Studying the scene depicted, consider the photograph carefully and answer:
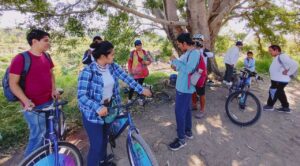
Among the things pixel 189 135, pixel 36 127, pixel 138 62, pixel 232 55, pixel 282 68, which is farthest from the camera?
pixel 232 55

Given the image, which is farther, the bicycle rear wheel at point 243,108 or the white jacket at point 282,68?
the white jacket at point 282,68

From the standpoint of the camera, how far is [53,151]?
2.91 metres

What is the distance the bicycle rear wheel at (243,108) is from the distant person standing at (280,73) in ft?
3.08

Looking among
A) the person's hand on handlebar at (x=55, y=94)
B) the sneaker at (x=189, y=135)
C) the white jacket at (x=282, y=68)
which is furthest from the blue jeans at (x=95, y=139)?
the white jacket at (x=282, y=68)

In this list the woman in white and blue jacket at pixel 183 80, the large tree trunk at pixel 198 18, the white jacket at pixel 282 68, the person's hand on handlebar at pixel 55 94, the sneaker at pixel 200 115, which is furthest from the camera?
the large tree trunk at pixel 198 18

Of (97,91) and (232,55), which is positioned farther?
(232,55)

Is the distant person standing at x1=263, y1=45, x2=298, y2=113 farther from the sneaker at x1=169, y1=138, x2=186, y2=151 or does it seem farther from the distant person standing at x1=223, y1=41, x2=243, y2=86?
the sneaker at x1=169, y1=138, x2=186, y2=151

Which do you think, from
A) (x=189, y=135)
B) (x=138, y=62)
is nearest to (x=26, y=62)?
(x=189, y=135)

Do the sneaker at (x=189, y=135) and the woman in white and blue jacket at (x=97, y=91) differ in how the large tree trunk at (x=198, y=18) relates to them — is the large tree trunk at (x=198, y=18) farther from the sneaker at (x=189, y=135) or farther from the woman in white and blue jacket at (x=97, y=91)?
the woman in white and blue jacket at (x=97, y=91)

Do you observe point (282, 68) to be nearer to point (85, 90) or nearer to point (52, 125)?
point (85, 90)

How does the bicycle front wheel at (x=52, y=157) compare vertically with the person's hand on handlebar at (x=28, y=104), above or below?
below

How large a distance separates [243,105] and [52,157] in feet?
12.2

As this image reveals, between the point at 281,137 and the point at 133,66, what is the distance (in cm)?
323

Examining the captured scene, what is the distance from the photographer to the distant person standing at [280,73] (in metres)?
5.64
